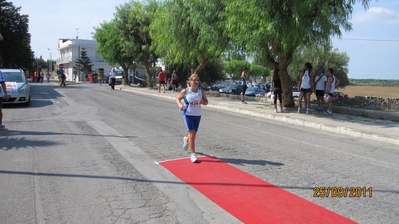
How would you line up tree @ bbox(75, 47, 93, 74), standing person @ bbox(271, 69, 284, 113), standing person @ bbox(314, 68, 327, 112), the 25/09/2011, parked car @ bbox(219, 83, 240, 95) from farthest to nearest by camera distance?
1. tree @ bbox(75, 47, 93, 74)
2. parked car @ bbox(219, 83, 240, 95)
3. standing person @ bbox(271, 69, 284, 113)
4. standing person @ bbox(314, 68, 327, 112)
5. the 25/09/2011

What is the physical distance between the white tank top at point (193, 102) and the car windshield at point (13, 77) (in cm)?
1189

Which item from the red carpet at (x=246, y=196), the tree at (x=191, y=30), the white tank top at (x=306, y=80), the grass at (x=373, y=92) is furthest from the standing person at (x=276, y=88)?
the grass at (x=373, y=92)

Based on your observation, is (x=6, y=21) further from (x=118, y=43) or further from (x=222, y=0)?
(x=222, y=0)

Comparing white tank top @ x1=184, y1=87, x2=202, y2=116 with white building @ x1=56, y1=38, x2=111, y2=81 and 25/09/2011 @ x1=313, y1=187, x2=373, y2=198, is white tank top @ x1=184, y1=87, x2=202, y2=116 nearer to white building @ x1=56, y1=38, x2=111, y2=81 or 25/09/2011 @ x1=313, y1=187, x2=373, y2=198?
25/09/2011 @ x1=313, y1=187, x2=373, y2=198

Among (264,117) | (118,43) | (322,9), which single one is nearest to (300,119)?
(264,117)

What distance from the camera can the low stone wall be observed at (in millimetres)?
13827

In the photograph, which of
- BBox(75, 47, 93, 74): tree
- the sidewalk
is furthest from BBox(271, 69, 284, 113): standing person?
BBox(75, 47, 93, 74): tree

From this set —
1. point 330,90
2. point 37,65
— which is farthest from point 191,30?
point 37,65

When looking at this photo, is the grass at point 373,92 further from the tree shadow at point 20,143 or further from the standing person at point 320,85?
the tree shadow at point 20,143

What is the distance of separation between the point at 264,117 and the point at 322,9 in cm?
432

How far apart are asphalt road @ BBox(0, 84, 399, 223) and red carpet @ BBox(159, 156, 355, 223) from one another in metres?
0.18

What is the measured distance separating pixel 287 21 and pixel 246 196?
29.3ft

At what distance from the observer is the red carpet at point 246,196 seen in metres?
4.17

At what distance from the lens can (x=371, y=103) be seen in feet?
46.8
